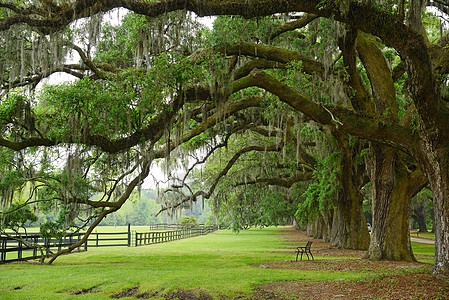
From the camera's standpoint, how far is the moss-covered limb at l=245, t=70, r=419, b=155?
9.46 meters

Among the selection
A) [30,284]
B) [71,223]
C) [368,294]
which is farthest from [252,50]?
[71,223]

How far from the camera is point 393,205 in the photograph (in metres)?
12.0

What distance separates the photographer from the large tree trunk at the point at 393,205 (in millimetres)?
11906

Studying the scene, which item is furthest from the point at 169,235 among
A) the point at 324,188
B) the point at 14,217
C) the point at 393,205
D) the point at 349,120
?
the point at 349,120

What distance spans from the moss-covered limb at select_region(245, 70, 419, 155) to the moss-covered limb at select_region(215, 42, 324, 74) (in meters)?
1.47

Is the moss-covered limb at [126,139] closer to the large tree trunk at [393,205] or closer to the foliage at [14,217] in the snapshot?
the foliage at [14,217]

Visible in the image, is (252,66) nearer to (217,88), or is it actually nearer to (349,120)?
(217,88)

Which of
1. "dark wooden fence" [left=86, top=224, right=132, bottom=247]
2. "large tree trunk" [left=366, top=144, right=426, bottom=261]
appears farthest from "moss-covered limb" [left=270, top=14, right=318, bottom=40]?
"dark wooden fence" [left=86, top=224, right=132, bottom=247]

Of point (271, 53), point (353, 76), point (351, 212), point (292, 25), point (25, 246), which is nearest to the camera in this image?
point (271, 53)

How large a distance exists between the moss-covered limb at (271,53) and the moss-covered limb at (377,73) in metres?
1.47

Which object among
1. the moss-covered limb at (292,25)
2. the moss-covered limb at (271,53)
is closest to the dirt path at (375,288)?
the moss-covered limb at (271,53)

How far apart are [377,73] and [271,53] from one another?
351 cm

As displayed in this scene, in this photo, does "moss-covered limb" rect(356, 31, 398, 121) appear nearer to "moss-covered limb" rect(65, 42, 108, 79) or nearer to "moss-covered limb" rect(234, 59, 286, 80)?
"moss-covered limb" rect(234, 59, 286, 80)

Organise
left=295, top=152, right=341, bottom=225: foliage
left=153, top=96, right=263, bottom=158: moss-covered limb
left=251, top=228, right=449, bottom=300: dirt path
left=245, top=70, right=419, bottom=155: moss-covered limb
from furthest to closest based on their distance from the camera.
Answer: left=295, top=152, right=341, bottom=225: foliage < left=153, top=96, right=263, bottom=158: moss-covered limb < left=245, top=70, right=419, bottom=155: moss-covered limb < left=251, top=228, right=449, bottom=300: dirt path
